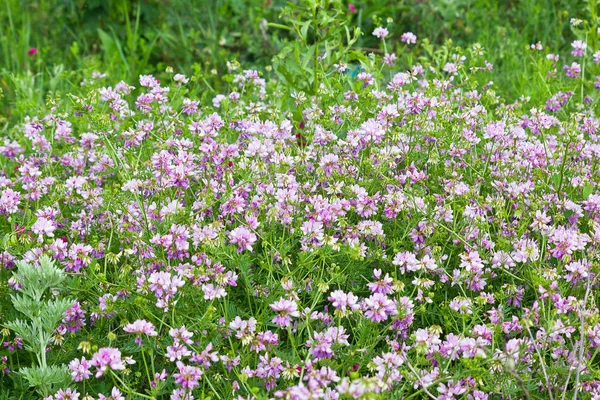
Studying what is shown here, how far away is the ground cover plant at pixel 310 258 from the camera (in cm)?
205

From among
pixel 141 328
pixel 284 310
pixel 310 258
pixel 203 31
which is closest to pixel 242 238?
pixel 310 258

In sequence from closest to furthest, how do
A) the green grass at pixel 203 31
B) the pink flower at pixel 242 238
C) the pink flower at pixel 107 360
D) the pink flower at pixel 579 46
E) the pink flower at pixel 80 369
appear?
the pink flower at pixel 107 360, the pink flower at pixel 80 369, the pink flower at pixel 242 238, the pink flower at pixel 579 46, the green grass at pixel 203 31

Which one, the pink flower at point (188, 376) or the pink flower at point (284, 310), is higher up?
the pink flower at point (284, 310)

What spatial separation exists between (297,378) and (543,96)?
7.09ft

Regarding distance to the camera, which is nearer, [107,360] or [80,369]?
[107,360]

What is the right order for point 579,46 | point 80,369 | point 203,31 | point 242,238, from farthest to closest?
point 203,31
point 579,46
point 242,238
point 80,369

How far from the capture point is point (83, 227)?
2676 mm

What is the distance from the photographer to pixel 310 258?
2.34 meters

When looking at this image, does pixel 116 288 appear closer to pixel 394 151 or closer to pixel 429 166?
pixel 394 151

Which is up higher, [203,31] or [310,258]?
[310,258]

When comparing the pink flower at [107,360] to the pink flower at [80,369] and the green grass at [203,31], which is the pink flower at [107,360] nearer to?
the pink flower at [80,369]

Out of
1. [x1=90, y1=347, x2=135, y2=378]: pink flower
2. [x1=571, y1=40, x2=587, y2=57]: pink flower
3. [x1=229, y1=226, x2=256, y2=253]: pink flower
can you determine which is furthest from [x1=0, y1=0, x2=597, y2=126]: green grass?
[x1=90, y1=347, x2=135, y2=378]: pink flower

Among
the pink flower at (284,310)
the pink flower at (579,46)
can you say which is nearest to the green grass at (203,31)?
the pink flower at (579,46)

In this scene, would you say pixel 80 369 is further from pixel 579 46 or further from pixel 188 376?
pixel 579 46
